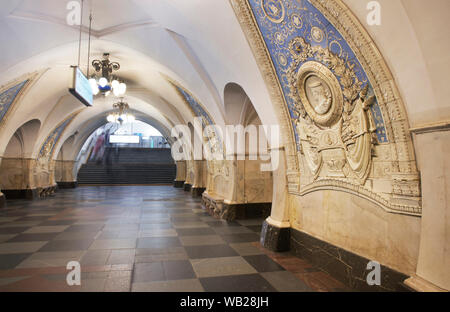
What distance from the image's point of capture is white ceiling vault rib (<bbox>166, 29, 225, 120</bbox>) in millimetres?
5358

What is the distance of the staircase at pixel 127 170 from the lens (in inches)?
719

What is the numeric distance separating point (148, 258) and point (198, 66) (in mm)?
3740

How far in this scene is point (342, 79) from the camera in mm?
2635

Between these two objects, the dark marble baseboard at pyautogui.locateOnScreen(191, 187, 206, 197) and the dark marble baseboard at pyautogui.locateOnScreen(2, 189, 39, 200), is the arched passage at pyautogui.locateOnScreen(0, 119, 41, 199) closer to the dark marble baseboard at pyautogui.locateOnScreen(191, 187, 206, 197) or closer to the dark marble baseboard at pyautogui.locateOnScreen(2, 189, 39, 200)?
the dark marble baseboard at pyautogui.locateOnScreen(2, 189, 39, 200)

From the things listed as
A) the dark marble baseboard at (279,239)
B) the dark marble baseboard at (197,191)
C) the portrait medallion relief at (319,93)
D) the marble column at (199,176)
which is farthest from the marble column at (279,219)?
the marble column at (199,176)

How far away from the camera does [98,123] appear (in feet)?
54.5

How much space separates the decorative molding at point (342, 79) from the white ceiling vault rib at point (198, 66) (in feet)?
6.94

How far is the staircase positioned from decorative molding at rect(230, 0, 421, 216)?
624 inches

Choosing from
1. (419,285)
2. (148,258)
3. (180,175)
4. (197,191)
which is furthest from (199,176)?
(419,285)

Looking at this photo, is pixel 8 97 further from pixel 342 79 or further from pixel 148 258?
pixel 342 79

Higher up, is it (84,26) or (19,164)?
(84,26)

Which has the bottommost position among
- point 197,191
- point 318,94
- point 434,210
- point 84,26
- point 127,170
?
point 197,191

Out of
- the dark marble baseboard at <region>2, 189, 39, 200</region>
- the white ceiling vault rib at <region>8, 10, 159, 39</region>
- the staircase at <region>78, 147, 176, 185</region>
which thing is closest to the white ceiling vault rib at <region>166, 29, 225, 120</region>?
the white ceiling vault rib at <region>8, 10, 159, 39</region>
